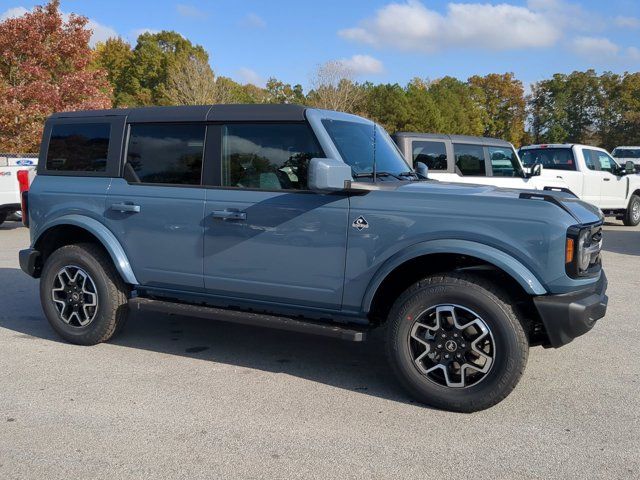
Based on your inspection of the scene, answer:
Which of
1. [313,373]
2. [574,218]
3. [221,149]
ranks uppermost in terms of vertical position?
[221,149]

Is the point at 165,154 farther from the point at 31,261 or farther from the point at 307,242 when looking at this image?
the point at 31,261

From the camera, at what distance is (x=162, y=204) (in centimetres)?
498

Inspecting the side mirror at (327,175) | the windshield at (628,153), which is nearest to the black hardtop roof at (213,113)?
the side mirror at (327,175)

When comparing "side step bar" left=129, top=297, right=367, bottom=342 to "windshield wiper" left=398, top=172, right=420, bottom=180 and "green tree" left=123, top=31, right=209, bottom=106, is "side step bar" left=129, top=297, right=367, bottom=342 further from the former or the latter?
"green tree" left=123, top=31, right=209, bottom=106

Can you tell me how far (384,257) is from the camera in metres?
4.20

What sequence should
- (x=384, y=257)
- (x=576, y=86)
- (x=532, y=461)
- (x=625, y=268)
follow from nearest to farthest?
(x=532, y=461) → (x=384, y=257) → (x=625, y=268) → (x=576, y=86)

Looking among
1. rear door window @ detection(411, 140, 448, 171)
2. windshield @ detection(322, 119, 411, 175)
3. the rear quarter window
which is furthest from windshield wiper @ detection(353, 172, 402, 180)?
the rear quarter window

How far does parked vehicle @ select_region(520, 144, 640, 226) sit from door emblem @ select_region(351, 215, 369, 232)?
1036 cm

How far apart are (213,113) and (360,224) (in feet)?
5.14

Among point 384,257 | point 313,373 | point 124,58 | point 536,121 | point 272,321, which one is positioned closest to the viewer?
point 384,257

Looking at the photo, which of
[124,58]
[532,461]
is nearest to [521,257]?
[532,461]

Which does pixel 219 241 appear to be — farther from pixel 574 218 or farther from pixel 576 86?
pixel 576 86

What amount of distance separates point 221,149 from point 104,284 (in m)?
1.53

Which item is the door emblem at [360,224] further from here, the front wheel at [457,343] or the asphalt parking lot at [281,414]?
the asphalt parking lot at [281,414]
